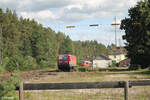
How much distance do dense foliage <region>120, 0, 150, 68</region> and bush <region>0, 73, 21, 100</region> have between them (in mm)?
35975

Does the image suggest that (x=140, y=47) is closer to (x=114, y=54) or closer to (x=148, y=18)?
(x=148, y=18)

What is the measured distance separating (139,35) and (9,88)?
39.2 metres

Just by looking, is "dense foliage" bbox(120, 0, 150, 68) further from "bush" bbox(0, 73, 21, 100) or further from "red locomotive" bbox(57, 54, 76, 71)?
"bush" bbox(0, 73, 21, 100)

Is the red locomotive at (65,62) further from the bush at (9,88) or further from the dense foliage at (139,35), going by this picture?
the bush at (9,88)

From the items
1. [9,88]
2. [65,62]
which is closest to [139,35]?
[65,62]

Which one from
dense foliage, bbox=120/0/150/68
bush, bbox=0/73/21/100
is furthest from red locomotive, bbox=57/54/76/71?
bush, bbox=0/73/21/100

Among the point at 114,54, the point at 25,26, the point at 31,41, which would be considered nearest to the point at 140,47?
the point at 31,41

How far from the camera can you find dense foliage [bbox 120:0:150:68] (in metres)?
40.3

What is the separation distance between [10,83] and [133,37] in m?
39.6

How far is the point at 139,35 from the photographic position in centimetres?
4231

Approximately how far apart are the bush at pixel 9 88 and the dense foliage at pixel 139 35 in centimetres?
3598

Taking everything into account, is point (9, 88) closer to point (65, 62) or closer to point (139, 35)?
point (65, 62)

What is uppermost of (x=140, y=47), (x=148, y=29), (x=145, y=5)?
(x=145, y=5)

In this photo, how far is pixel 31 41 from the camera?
86.5 m
